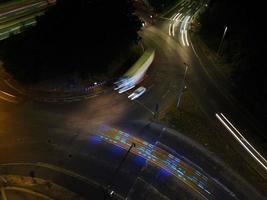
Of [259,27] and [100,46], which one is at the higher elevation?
[259,27]

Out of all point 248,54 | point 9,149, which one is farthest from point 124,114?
point 248,54

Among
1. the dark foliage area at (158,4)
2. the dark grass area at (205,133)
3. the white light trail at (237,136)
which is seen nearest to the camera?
the dark grass area at (205,133)

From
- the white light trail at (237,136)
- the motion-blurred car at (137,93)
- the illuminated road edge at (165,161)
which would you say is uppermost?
the motion-blurred car at (137,93)

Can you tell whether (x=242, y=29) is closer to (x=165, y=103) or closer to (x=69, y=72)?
(x=165, y=103)

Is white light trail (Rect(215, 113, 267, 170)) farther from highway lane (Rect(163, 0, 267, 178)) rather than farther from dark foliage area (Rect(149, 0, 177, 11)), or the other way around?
dark foliage area (Rect(149, 0, 177, 11))

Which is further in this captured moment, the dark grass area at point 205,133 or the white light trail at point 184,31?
the white light trail at point 184,31

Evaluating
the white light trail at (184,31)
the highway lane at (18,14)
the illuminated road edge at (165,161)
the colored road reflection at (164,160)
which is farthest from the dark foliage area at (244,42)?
the highway lane at (18,14)

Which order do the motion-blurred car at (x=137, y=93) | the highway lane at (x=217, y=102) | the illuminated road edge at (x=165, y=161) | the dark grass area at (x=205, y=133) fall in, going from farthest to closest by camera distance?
the motion-blurred car at (x=137, y=93), the highway lane at (x=217, y=102), the dark grass area at (x=205, y=133), the illuminated road edge at (x=165, y=161)

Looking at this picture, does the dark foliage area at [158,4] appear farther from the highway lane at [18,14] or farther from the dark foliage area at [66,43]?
the dark foliage area at [66,43]

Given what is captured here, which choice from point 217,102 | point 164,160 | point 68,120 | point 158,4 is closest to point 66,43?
point 68,120
